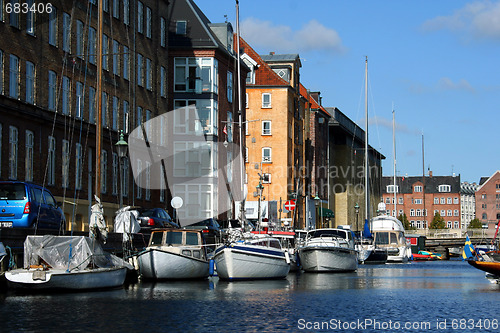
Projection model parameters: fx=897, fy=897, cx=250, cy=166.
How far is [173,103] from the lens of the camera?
6838 cm

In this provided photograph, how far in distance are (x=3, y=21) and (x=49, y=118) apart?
20.0 feet

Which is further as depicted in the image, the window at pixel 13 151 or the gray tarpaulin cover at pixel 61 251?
the window at pixel 13 151

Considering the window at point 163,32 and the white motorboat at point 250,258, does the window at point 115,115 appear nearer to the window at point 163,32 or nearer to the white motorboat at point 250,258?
the window at point 163,32

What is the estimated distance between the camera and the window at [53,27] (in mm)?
46688

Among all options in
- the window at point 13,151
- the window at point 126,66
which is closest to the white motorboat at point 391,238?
the window at point 126,66

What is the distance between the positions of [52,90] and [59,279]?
69.3 feet

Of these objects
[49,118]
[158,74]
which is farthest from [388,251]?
[49,118]

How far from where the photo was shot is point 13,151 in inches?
1670

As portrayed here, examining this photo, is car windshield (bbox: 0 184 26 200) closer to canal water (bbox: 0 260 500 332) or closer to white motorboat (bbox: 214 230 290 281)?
canal water (bbox: 0 260 500 332)

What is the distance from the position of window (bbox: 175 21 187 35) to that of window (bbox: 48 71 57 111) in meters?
→ 24.2

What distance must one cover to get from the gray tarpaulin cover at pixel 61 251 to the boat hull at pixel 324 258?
20.8 m

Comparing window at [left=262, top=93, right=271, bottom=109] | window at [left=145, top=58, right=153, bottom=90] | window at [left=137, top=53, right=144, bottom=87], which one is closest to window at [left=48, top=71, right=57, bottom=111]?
window at [left=137, top=53, right=144, bottom=87]

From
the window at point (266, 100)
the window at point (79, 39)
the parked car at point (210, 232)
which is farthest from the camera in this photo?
Result: the window at point (266, 100)

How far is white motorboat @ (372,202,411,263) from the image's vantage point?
244 ft
